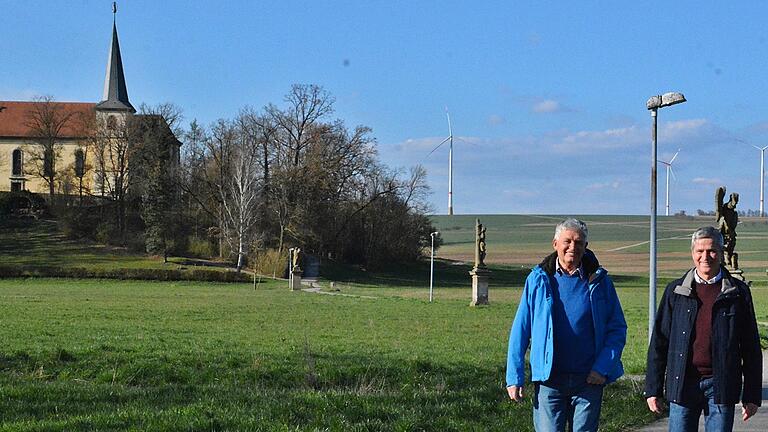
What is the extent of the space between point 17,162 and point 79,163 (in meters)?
13.5

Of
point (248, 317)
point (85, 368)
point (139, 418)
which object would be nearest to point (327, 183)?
point (248, 317)

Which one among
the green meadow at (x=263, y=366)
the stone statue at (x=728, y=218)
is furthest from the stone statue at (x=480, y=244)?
the stone statue at (x=728, y=218)

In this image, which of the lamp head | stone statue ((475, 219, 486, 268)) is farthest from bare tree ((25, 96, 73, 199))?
the lamp head

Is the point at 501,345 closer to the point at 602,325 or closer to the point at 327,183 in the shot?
the point at 602,325

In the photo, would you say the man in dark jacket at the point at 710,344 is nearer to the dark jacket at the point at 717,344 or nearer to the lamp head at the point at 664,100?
the dark jacket at the point at 717,344

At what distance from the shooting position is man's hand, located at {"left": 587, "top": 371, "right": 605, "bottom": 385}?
6539mm

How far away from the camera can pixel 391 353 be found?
1903 centimetres

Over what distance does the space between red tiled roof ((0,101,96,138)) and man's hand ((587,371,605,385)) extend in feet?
379

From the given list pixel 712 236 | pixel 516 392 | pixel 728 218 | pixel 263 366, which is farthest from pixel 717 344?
pixel 728 218

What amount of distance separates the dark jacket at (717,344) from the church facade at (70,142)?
8767 centimetres

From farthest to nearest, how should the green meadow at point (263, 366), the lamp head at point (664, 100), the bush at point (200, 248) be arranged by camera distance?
the bush at point (200, 248) → the lamp head at point (664, 100) → the green meadow at point (263, 366)

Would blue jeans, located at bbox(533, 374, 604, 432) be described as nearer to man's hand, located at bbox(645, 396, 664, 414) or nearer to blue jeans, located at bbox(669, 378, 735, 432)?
man's hand, located at bbox(645, 396, 664, 414)

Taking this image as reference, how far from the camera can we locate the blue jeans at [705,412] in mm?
6629

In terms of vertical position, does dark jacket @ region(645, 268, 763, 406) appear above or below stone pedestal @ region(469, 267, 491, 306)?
above
